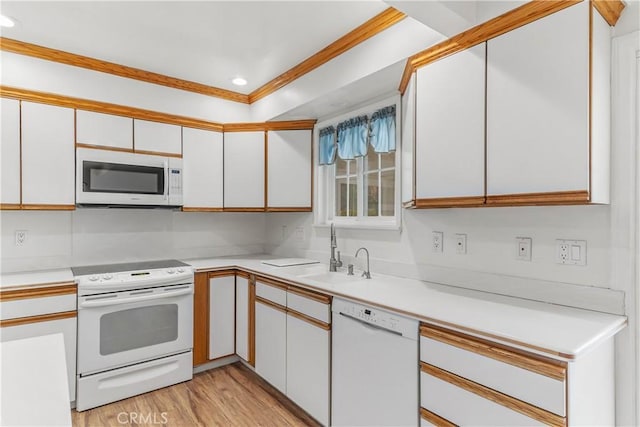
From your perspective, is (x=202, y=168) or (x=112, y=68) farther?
(x=202, y=168)

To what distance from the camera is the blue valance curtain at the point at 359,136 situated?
2.53 m

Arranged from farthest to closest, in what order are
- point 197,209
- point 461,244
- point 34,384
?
point 197,209 → point 461,244 → point 34,384

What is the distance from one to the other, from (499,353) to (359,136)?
6.36ft

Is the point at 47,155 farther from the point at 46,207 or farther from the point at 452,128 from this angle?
the point at 452,128

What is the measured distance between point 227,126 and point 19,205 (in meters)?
1.73

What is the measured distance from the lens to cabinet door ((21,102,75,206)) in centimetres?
245

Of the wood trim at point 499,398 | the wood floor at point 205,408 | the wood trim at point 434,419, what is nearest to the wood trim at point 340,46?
the wood trim at point 499,398

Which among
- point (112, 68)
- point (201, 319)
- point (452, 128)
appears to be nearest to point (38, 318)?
point (201, 319)

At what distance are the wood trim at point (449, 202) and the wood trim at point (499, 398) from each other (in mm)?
767

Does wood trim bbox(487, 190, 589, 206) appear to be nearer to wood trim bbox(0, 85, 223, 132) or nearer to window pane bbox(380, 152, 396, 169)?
window pane bbox(380, 152, 396, 169)

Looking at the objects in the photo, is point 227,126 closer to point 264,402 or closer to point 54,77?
point 54,77

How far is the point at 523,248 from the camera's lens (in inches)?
68.7

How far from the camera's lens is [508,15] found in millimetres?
1504

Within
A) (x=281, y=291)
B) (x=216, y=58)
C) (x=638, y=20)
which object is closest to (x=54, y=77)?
(x=216, y=58)
